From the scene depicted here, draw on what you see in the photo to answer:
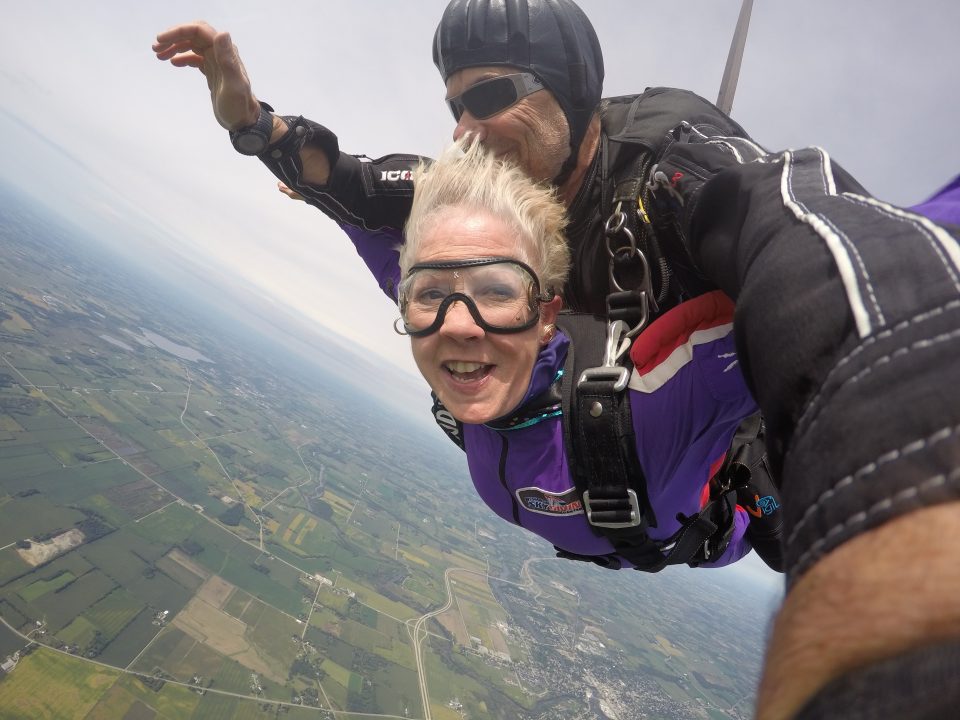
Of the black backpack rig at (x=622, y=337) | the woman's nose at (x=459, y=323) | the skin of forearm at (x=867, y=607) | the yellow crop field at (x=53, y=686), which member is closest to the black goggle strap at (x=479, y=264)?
the woman's nose at (x=459, y=323)

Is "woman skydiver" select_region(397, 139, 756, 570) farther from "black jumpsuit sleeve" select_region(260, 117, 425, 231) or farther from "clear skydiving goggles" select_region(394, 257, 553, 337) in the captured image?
"black jumpsuit sleeve" select_region(260, 117, 425, 231)

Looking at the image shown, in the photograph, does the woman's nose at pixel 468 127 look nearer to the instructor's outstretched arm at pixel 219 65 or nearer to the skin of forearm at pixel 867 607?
the instructor's outstretched arm at pixel 219 65

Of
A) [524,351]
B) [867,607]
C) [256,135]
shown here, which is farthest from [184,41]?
[867,607]

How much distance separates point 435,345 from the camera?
1677 mm

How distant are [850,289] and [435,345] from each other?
4.24 feet

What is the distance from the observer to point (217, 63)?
200 centimetres

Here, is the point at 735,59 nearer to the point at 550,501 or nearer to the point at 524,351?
the point at 524,351

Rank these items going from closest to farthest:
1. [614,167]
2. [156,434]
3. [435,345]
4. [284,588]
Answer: [435,345]
[614,167]
[284,588]
[156,434]

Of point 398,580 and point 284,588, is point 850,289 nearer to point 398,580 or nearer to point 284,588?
point 284,588

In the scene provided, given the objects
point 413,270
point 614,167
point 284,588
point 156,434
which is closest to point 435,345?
point 413,270

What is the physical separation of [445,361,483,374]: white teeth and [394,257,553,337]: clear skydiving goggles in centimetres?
14

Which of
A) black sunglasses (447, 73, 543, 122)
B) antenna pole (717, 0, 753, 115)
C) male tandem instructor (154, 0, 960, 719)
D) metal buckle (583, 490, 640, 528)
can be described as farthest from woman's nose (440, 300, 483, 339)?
antenna pole (717, 0, 753, 115)

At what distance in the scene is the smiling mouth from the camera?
1639 millimetres

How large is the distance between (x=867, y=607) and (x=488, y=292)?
4.59ft
